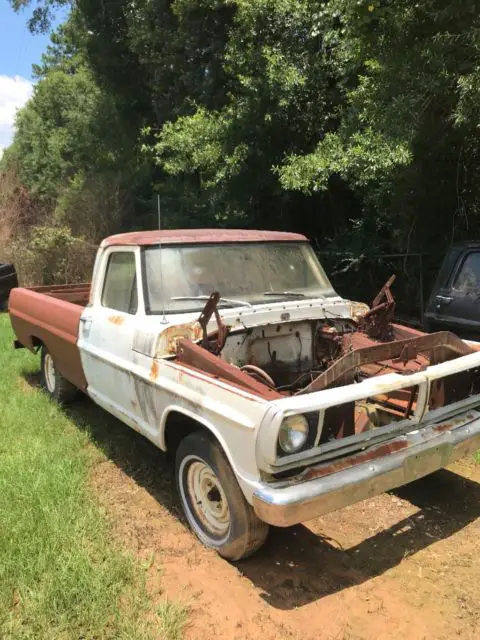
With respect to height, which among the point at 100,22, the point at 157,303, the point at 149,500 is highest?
the point at 100,22

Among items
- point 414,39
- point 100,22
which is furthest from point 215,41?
point 414,39

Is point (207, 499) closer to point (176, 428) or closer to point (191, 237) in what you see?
point (176, 428)

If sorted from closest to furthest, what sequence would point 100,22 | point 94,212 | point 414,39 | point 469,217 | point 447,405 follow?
1. point 447,405
2. point 414,39
3. point 469,217
4. point 100,22
5. point 94,212

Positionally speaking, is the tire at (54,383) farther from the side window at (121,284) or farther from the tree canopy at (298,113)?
the tree canopy at (298,113)

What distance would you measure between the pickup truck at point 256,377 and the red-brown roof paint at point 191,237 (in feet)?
0.05

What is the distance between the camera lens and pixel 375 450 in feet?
9.55

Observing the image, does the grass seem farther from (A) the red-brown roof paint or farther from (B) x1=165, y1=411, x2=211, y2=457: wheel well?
(A) the red-brown roof paint

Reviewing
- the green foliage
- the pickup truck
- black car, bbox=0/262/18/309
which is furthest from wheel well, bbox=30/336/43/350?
black car, bbox=0/262/18/309

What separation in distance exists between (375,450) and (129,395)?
69.8 inches

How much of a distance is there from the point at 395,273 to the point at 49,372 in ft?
20.9

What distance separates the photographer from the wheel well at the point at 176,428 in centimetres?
339

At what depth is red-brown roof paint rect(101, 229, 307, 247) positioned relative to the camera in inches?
162

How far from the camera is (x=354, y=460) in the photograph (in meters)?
2.83

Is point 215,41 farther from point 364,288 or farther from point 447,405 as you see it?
point 447,405
